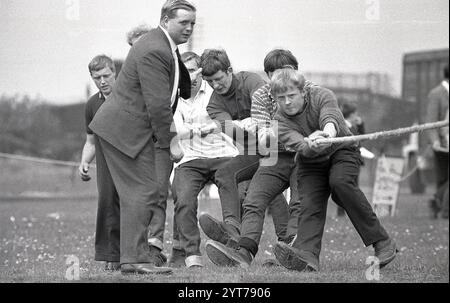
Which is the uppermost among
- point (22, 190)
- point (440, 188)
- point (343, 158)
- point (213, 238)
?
point (343, 158)

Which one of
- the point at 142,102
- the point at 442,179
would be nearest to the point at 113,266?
the point at 142,102

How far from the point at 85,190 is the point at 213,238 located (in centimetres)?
1629

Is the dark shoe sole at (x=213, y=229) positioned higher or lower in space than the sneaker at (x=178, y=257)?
higher

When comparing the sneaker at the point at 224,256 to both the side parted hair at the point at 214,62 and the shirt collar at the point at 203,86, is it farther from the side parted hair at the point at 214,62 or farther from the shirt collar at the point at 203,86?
the shirt collar at the point at 203,86

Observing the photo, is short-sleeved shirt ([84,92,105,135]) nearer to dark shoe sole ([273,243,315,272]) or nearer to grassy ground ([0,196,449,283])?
grassy ground ([0,196,449,283])

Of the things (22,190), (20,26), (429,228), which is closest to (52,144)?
(22,190)

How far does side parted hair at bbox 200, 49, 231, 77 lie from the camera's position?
798cm

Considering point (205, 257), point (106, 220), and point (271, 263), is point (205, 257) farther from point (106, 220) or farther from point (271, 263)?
point (106, 220)

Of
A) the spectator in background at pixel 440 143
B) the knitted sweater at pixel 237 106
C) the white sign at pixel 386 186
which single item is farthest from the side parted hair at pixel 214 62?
the white sign at pixel 386 186

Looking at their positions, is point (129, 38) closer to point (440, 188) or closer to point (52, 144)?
point (440, 188)

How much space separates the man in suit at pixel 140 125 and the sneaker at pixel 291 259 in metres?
0.80

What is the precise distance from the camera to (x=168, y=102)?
268 inches

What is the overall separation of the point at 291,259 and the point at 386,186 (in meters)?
8.39

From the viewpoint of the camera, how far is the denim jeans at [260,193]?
7578 mm
